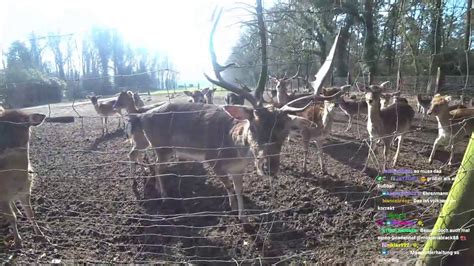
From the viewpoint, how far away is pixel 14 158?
13.7ft

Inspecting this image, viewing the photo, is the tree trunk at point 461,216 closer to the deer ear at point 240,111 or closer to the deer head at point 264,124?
the deer head at point 264,124

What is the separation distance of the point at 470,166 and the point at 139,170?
21.2 feet

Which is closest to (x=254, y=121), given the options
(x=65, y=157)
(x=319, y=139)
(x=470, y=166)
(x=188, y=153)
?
(x=188, y=153)

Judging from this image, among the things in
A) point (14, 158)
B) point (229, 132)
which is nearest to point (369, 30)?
point (229, 132)

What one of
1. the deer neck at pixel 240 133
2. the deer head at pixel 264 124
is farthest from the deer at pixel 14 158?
the deer neck at pixel 240 133

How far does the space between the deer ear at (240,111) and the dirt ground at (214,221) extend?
73 centimetres

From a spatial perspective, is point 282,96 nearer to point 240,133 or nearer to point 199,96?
point 199,96

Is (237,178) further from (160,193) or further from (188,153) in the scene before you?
(160,193)

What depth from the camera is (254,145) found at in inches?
173

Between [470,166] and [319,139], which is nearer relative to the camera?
[470,166]

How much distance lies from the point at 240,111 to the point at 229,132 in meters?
0.91

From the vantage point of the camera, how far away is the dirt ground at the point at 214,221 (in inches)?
156

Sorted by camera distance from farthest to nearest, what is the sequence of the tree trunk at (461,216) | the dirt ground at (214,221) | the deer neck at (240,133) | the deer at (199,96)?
the deer at (199,96), the deer neck at (240,133), the dirt ground at (214,221), the tree trunk at (461,216)

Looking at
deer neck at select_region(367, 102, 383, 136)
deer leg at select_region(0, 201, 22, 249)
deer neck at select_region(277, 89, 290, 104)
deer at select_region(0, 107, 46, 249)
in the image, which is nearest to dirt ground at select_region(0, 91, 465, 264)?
deer leg at select_region(0, 201, 22, 249)
